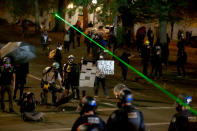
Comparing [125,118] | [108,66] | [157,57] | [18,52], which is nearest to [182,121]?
[125,118]

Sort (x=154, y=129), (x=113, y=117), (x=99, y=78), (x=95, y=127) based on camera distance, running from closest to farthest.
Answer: (x=95, y=127), (x=113, y=117), (x=154, y=129), (x=99, y=78)

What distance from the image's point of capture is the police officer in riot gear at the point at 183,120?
6.41m

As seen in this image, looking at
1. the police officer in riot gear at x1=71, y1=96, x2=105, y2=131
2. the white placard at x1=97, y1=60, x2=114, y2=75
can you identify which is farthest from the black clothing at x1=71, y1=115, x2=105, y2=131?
the white placard at x1=97, y1=60, x2=114, y2=75

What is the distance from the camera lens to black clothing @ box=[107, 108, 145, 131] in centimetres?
591

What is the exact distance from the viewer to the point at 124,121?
19.5ft

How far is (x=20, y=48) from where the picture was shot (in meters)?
19.1

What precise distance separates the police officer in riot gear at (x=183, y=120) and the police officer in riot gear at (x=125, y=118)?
598 mm

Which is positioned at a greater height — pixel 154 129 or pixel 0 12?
pixel 0 12

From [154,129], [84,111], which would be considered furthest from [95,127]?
[154,129]

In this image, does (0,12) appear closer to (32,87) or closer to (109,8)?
(109,8)

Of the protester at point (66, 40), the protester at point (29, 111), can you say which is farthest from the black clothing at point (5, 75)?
the protester at point (66, 40)

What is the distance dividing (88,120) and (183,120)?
5.62ft

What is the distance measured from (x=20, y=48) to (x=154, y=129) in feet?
30.1

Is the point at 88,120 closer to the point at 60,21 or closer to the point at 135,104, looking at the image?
the point at 135,104
